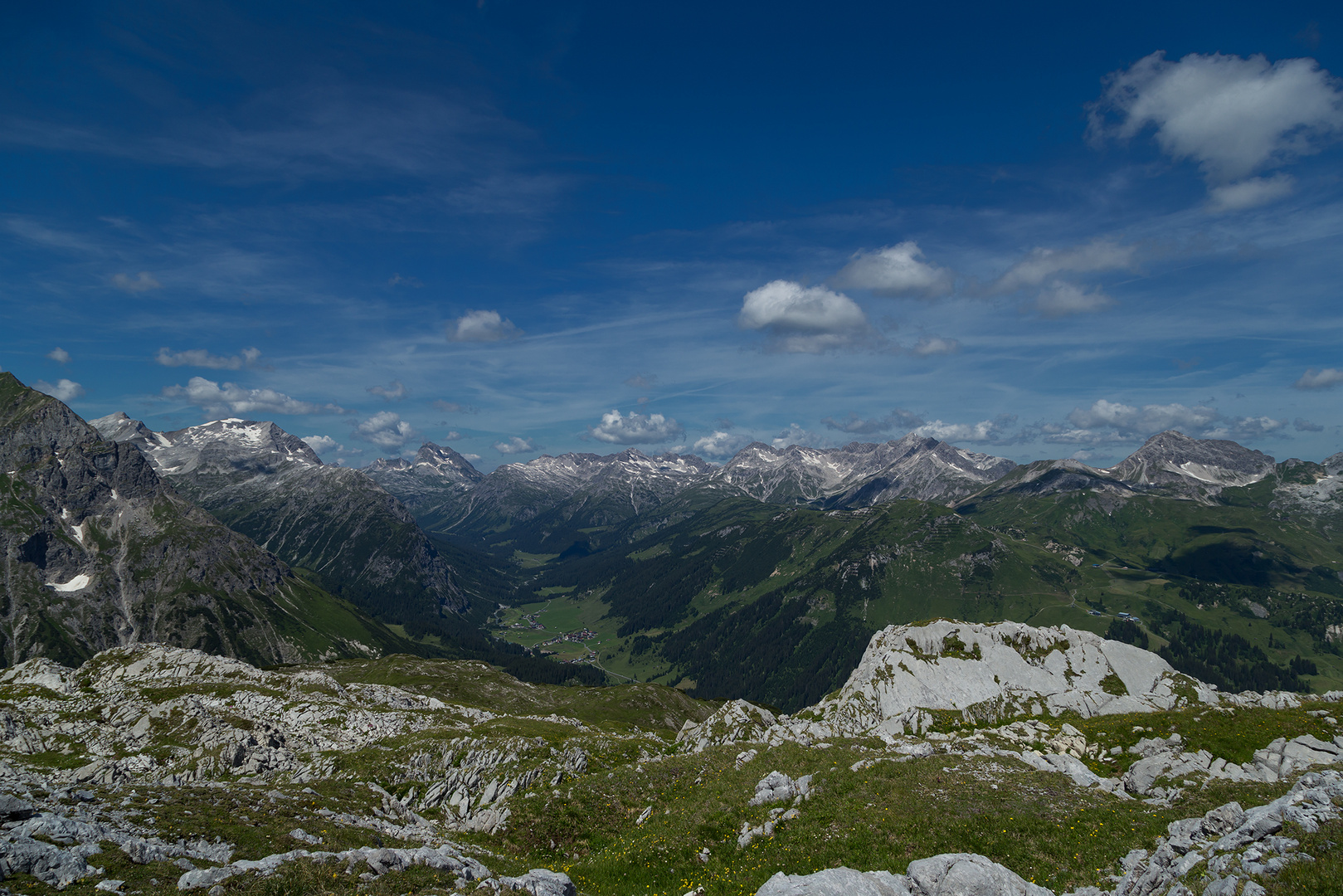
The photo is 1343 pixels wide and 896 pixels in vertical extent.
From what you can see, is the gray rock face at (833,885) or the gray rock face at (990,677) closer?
the gray rock face at (833,885)

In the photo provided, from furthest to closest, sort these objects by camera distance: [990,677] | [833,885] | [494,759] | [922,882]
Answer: [990,677] < [494,759] < [922,882] < [833,885]

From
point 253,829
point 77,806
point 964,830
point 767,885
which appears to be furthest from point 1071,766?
point 77,806

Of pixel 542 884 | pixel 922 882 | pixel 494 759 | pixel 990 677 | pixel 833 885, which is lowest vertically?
pixel 990 677

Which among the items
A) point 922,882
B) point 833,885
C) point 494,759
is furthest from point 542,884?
point 494,759

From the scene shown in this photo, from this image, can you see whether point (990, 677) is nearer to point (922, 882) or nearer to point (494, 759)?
point (494, 759)

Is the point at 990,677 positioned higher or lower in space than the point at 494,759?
lower

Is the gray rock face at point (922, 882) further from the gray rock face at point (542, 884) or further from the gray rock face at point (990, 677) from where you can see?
the gray rock face at point (990, 677)

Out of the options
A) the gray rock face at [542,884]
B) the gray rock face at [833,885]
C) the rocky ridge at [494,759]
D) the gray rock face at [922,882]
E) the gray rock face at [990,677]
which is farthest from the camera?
the gray rock face at [990,677]

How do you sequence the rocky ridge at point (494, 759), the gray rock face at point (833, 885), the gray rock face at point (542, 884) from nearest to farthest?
the gray rock face at point (833, 885), the rocky ridge at point (494, 759), the gray rock face at point (542, 884)

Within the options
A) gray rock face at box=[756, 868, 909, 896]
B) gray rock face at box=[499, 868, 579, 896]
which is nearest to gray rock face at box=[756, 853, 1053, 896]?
gray rock face at box=[756, 868, 909, 896]

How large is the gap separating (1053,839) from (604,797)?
25.0 meters

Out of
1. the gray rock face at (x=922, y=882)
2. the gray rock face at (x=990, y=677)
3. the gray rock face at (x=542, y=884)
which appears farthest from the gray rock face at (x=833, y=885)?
the gray rock face at (x=990, y=677)

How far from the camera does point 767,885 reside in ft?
58.4

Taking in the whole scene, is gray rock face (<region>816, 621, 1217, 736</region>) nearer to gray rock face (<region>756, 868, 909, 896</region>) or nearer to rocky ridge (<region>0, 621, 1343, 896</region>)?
rocky ridge (<region>0, 621, 1343, 896</region>)
